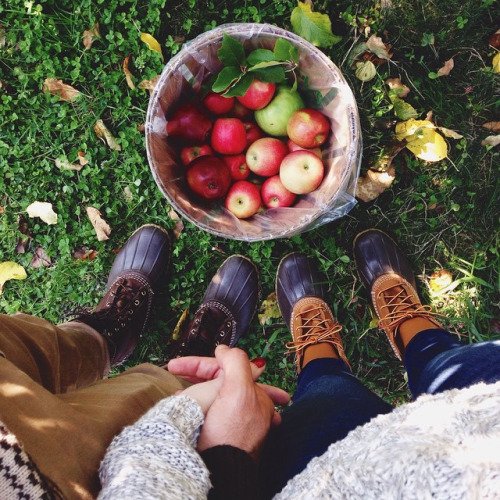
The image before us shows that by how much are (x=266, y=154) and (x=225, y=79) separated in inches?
12.4

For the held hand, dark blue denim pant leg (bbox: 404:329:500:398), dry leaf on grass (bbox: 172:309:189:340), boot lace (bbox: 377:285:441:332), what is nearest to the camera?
the held hand

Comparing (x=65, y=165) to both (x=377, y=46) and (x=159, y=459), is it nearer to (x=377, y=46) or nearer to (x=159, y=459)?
(x=377, y=46)

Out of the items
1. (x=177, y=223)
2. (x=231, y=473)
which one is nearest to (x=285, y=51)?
(x=177, y=223)

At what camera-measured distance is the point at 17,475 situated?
37.4 inches

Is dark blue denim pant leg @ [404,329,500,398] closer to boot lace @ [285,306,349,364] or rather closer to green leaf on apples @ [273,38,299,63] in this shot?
boot lace @ [285,306,349,364]

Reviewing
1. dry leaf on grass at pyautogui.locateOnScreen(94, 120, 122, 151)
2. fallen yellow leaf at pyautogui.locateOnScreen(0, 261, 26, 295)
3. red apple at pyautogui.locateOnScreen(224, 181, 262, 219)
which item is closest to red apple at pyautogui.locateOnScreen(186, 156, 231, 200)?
red apple at pyautogui.locateOnScreen(224, 181, 262, 219)

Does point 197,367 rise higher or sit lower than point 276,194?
lower

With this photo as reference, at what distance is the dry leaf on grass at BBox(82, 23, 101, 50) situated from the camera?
2264mm

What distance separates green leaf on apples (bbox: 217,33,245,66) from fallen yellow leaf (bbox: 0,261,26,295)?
128 centimetres

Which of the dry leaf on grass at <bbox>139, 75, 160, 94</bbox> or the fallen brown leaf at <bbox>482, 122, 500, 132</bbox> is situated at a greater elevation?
the dry leaf on grass at <bbox>139, 75, 160, 94</bbox>

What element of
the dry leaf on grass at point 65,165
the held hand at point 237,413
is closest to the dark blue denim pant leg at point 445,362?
the held hand at point 237,413

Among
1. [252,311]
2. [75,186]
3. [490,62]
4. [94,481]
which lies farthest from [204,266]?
[490,62]

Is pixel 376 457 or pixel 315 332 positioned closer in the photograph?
pixel 376 457

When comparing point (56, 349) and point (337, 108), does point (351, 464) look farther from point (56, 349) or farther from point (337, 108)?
point (337, 108)
